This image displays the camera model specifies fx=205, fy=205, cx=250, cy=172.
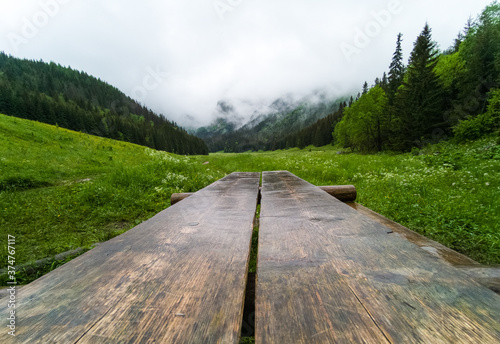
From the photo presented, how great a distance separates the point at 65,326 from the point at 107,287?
19 centimetres

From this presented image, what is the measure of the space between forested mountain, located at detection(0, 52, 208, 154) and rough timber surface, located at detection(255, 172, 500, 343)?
3121 inches

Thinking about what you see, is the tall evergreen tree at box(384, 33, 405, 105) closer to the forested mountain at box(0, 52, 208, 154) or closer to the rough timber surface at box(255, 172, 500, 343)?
the rough timber surface at box(255, 172, 500, 343)

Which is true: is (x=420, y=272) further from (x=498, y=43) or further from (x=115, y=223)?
(x=498, y=43)

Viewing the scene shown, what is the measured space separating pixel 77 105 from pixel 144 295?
88270 millimetres

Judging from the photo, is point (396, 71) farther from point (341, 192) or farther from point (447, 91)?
point (341, 192)

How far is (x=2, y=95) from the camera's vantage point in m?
53.7

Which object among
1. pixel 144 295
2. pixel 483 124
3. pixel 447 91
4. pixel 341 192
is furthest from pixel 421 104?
pixel 144 295

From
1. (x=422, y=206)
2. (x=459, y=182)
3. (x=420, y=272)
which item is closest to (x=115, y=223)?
(x=420, y=272)

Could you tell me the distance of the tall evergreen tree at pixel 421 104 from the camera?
24422 millimetres

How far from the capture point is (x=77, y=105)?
6612cm

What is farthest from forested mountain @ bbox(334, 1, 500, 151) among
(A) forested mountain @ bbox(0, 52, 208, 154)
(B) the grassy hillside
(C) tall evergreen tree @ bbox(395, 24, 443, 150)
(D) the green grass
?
(A) forested mountain @ bbox(0, 52, 208, 154)

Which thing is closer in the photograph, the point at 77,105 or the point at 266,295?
the point at 266,295

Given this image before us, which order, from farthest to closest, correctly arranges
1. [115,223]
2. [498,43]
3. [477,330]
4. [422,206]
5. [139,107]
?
1. [139,107]
2. [498,43]
3. [115,223]
4. [422,206]
5. [477,330]

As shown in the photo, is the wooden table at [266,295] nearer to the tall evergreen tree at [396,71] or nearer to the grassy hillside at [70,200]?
the grassy hillside at [70,200]
